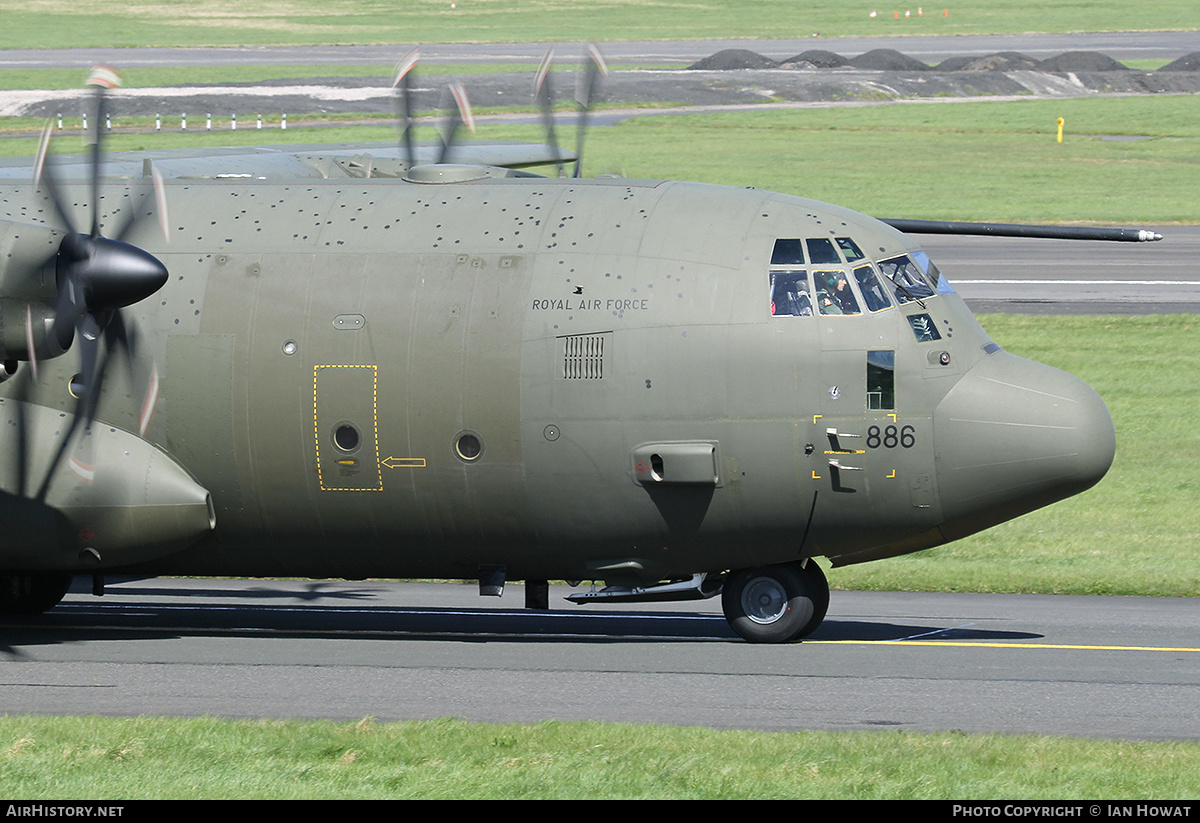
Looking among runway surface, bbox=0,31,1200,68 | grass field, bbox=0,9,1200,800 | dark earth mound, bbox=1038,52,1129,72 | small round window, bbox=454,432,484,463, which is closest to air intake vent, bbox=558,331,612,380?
small round window, bbox=454,432,484,463

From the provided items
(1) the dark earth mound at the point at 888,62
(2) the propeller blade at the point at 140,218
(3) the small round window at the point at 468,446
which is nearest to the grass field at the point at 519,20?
(1) the dark earth mound at the point at 888,62

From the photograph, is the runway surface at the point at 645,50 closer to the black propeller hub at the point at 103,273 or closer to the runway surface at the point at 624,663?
the runway surface at the point at 624,663

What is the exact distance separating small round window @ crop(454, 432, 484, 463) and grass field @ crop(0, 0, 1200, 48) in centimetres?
10263

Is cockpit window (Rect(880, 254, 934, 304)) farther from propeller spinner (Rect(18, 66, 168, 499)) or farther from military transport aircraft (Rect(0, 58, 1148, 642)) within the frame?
propeller spinner (Rect(18, 66, 168, 499))

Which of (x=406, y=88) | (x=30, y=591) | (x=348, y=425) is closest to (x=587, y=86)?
(x=406, y=88)

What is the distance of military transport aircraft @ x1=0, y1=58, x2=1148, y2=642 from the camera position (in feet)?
54.0

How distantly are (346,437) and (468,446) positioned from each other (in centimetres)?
136

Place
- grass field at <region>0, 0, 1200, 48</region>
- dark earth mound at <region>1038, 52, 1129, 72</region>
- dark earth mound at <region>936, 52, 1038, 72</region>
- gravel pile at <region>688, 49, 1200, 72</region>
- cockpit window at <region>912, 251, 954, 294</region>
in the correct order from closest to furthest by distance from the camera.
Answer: cockpit window at <region>912, 251, 954, 294</region>
dark earth mound at <region>1038, 52, 1129, 72</region>
gravel pile at <region>688, 49, 1200, 72</region>
dark earth mound at <region>936, 52, 1038, 72</region>
grass field at <region>0, 0, 1200, 48</region>

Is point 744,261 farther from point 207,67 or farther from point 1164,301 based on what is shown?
point 207,67

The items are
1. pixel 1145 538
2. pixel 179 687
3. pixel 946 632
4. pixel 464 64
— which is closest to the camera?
pixel 179 687

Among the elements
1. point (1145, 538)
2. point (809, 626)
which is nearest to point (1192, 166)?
point (1145, 538)

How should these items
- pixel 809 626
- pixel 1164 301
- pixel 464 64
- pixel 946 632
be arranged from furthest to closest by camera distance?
1. pixel 464 64
2. pixel 1164 301
3. pixel 946 632
4. pixel 809 626

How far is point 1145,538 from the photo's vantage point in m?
24.7

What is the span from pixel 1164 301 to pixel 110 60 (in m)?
78.1
